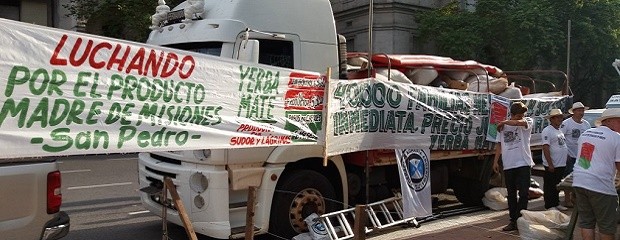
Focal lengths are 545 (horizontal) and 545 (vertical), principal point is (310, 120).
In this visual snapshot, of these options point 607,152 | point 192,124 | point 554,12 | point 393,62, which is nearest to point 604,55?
point 554,12

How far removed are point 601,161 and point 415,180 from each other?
2423 millimetres

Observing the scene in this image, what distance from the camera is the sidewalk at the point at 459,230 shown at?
649 cm

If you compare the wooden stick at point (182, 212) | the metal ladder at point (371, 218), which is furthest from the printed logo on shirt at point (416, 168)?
the wooden stick at point (182, 212)

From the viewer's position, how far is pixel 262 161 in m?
5.89

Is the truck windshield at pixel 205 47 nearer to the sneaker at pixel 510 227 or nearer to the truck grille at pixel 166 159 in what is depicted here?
the truck grille at pixel 166 159

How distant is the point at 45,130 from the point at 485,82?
671 cm

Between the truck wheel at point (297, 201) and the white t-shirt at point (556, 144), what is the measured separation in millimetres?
3402

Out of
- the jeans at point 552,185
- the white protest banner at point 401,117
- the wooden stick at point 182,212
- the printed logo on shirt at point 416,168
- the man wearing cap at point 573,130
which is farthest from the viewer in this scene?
the man wearing cap at point 573,130

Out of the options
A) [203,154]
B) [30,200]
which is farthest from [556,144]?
[30,200]

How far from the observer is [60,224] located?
14.4ft

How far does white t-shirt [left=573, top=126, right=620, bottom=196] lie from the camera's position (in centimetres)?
499

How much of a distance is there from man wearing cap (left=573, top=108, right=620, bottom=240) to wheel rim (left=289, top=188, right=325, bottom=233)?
2.70m

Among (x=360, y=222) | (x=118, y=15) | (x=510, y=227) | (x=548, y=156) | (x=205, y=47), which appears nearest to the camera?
(x=360, y=222)

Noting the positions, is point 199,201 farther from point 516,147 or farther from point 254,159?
point 516,147
